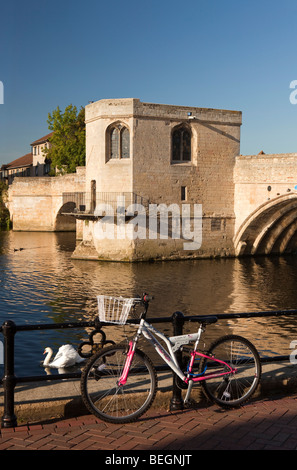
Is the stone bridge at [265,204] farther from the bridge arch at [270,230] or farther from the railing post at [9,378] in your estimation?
the railing post at [9,378]

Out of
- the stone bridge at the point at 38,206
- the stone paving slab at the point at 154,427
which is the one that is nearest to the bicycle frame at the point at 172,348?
the stone paving slab at the point at 154,427

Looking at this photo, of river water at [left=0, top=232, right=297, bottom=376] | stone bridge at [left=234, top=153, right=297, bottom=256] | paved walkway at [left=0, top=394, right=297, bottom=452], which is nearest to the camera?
paved walkway at [left=0, top=394, right=297, bottom=452]

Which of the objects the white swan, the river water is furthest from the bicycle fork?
the river water

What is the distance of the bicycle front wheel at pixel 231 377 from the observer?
5270mm

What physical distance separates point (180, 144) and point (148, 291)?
1117cm

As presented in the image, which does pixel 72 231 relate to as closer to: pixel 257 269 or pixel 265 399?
pixel 257 269

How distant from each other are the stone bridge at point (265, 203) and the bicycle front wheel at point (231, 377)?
22026 mm

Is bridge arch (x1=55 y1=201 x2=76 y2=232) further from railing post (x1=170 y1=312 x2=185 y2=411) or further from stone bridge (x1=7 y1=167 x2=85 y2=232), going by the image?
railing post (x1=170 y1=312 x2=185 y2=411)

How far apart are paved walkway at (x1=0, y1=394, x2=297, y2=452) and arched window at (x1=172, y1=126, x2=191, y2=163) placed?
80.0 feet

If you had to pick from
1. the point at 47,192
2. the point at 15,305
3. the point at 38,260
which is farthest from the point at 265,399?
the point at 47,192

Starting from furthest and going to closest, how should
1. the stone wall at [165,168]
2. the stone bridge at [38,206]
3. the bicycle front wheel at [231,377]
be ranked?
the stone bridge at [38,206] < the stone wall at [165,168] < the bicycle front wheel at [231,377]

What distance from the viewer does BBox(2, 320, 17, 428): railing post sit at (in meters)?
4.71

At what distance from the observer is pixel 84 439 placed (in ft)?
14.6
